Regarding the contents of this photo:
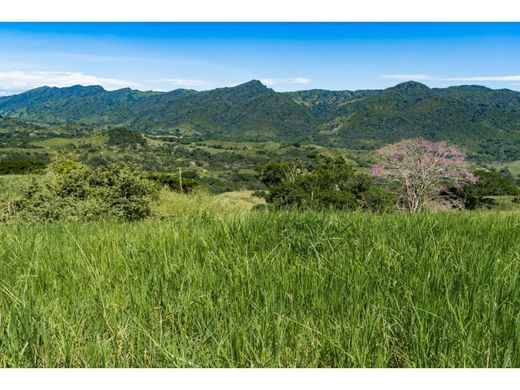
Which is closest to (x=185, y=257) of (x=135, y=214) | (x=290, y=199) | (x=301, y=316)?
(x=301, y=316)

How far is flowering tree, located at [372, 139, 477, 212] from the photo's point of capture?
23984 mm

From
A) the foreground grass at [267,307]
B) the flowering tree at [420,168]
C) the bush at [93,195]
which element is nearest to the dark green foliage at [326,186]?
the flowering tree at [420,168]

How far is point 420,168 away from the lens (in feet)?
78.8

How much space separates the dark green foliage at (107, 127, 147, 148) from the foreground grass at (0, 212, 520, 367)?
176 metres

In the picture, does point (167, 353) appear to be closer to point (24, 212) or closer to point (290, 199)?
point (24, 212)

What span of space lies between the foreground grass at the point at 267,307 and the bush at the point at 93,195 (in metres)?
10.8

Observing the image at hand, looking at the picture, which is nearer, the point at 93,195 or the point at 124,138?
the point at 93,195

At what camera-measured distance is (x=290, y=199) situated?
3231 cm

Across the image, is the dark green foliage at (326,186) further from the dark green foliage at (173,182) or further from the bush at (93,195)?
the bush at (93,195)

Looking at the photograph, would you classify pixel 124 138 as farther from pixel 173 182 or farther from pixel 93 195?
pixel 93 195

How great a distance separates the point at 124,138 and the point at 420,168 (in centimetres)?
16762

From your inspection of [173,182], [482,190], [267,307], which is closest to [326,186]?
[173,182]

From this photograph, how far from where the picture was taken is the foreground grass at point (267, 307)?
1710 mm

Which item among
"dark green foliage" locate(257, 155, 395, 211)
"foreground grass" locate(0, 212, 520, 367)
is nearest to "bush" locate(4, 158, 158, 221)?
"foreground grass" locate(0, 212, 520, 367)
